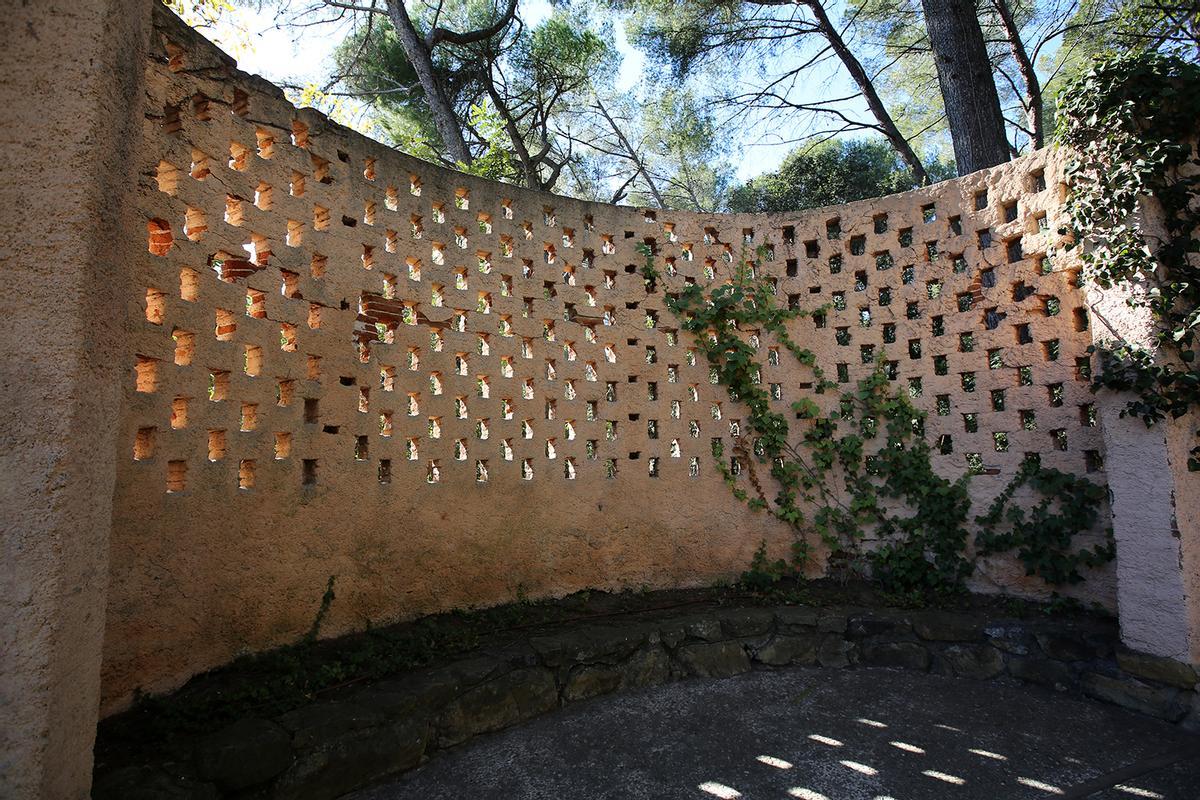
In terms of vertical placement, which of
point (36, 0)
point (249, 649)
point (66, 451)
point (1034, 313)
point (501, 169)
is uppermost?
point (501, 169)

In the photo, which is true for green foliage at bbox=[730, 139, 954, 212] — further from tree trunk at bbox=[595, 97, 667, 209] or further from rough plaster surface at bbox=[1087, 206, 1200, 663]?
rough plaster surface at bbox=[1087, 206, 1200, 663]

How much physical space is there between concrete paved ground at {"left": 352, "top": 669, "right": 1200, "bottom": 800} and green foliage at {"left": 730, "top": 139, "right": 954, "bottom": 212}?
837 cm

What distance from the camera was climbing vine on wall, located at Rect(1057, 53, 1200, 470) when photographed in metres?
3.49

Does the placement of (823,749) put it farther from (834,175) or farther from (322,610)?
(834,175)

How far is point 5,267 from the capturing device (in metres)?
1.84

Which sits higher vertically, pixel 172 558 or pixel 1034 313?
pixel 1034 313

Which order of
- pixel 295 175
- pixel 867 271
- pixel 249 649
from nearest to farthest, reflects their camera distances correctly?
1. pixel 249 649
2. pixel 295 175
3. pixel 867 271

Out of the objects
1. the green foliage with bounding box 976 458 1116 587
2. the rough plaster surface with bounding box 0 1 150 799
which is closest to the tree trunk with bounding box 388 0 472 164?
the rough plaster surface with bounding box 0 1 150 799

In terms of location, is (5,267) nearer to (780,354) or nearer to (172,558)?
(172,558)

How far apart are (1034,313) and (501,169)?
626cm

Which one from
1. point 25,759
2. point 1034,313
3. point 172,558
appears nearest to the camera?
point 25,759

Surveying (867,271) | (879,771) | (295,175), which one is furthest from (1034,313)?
(295,175)

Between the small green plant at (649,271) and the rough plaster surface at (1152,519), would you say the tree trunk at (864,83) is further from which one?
the rough plaster surface at (1152,519)

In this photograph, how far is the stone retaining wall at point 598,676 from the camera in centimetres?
248
